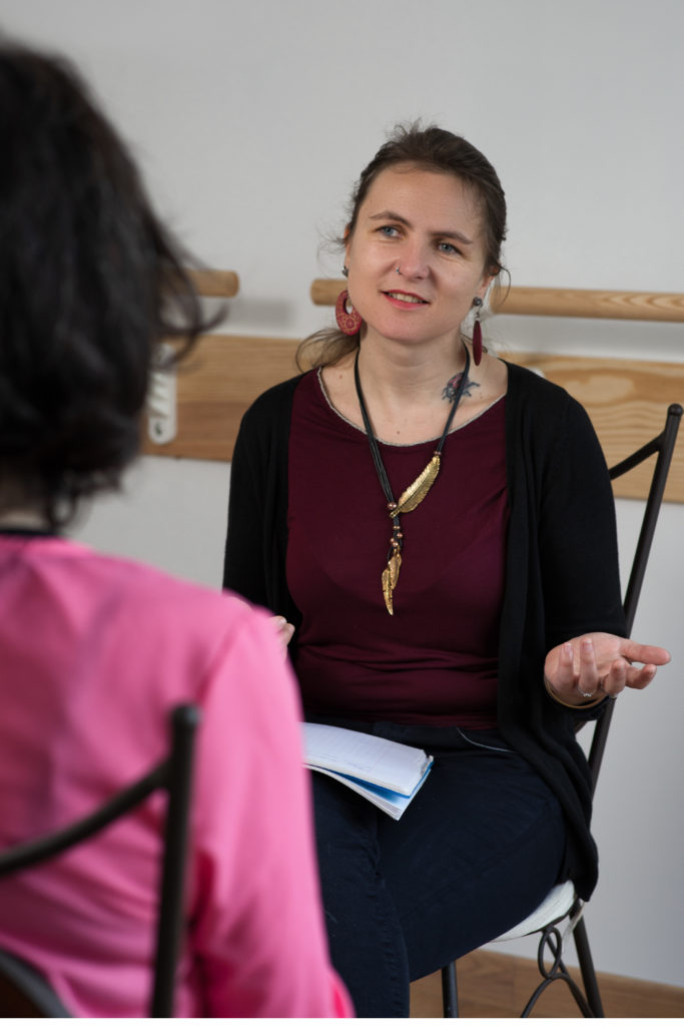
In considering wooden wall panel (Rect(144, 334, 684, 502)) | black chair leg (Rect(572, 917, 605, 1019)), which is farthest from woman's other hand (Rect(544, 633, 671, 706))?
wooden wall panel (Rect(144, 334, 684, 502))

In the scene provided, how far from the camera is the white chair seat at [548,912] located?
1.35 metres

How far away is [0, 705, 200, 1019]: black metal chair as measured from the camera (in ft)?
1.59

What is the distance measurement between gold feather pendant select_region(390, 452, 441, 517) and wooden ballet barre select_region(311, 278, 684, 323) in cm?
40

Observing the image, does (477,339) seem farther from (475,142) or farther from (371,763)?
(371,763)

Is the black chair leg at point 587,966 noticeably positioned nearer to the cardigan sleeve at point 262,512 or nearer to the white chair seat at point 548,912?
the white chair seat at point 548,912

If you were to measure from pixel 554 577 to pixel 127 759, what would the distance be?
1008 mm

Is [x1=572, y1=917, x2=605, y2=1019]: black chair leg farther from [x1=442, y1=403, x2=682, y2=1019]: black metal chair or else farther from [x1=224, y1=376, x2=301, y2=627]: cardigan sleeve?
[x1=224, y1=376, x2=301, y2=627]: cardigan sleeve

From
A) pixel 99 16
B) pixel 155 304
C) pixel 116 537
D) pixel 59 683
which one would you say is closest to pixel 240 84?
pixel 99 16

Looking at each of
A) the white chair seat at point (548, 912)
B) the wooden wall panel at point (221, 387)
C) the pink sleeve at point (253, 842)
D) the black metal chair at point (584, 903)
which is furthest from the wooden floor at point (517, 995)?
the pink sleeve at point (253, 842)

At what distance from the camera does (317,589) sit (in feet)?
5.01

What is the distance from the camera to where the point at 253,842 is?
57 centimetres

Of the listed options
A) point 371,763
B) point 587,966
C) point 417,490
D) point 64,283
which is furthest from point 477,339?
point 64,283

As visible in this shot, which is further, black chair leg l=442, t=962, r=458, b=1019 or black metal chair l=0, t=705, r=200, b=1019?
black chair leg l=442, t=962, r=458, b=1019

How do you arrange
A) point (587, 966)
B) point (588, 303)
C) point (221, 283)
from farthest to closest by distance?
point (221, 283), point (588, 303), point (587, 966)
